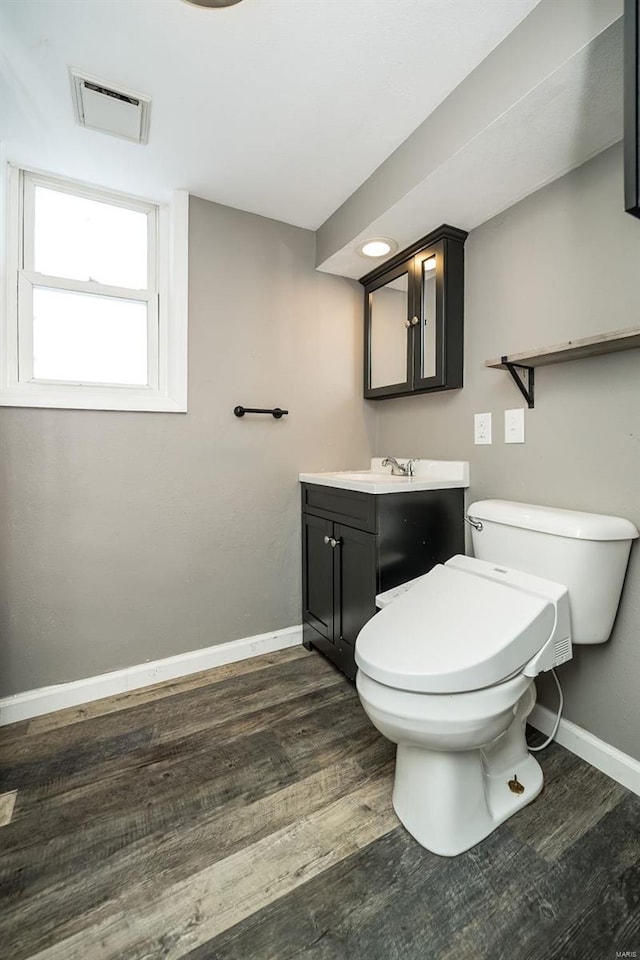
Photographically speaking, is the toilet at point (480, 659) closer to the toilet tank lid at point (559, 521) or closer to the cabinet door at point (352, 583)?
the toilet tank lid at point (559, 521)

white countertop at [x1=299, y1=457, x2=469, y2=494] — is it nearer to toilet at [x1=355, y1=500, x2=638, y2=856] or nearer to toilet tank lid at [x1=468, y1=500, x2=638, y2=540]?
toilet tank lid at [x1=468, y1=500, x2=638, y2=540]

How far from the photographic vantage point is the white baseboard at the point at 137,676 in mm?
1602

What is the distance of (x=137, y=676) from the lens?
1.80 m

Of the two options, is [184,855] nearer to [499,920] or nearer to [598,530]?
[499,920]

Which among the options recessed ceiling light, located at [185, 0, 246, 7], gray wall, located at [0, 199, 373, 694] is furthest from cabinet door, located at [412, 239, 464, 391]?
recessed ceiling light, located at [185, 0, 246, 7]

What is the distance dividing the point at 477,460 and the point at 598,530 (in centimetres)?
64

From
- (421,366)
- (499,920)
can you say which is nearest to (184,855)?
(499,920)

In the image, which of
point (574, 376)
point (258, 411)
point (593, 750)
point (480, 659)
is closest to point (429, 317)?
point (574, 376)

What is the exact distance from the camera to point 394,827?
3.69 ft

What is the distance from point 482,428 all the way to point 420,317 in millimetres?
583

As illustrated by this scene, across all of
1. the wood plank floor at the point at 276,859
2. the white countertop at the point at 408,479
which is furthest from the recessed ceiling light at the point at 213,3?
the wood plank floor at the point at 276,859

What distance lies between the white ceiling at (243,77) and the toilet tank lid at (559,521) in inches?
52.9

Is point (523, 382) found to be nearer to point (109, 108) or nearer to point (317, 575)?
point (317, 575)

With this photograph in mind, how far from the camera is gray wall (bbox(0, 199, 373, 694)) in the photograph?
163 centimetres
